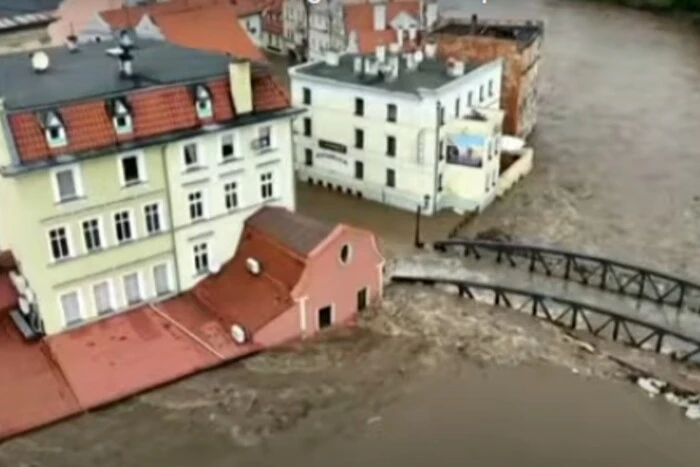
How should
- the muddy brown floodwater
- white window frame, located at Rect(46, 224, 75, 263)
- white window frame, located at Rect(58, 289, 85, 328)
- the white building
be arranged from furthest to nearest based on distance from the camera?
the white building, white window frame, located at Rect(58, 289, 85, 328), white window frame, located at Rect(46, 224, 75, 263), the muddy brown floodwater

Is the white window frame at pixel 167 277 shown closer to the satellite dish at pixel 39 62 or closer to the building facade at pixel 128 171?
the building facade at pixel 128 171

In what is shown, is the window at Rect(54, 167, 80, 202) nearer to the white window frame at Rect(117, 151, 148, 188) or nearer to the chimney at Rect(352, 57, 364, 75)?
the white window frame at Rect(117, 151, 148, 188)

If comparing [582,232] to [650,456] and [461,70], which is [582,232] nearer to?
[461,70]

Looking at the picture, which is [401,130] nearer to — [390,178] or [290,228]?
[390,178]

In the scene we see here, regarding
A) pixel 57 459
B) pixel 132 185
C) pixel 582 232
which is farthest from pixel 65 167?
pixel 582 232

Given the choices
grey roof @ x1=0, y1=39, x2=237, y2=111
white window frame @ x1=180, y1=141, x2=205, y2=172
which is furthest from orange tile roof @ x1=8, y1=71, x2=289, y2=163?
white window frame @ x1=180, y1=141, x2=205, y2=172

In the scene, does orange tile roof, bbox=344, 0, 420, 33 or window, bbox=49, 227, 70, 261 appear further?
orange tile roof, bbox=344, 0, 420, 33

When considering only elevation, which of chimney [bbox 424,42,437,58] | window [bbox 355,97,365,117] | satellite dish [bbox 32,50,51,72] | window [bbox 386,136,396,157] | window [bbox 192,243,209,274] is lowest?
window [bbox 192,243,209,274]

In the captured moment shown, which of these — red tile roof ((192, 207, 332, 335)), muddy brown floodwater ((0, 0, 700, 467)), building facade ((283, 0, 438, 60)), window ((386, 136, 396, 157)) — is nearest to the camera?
muddy brown floodwater ((0, 0, 700, 467))
